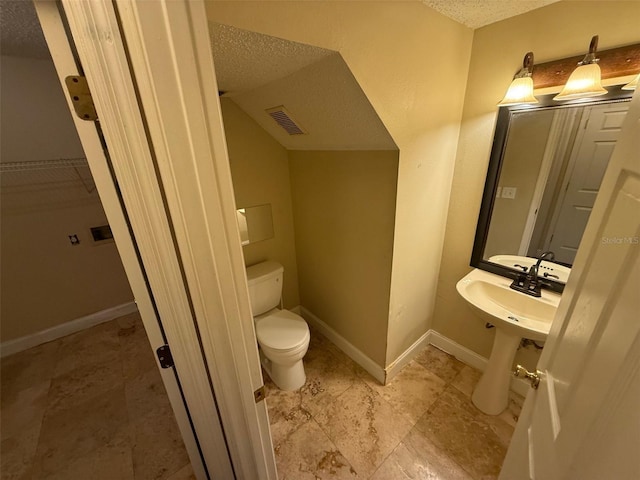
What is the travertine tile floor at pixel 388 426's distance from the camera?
1.34 meters

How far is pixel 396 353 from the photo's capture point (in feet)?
5.94

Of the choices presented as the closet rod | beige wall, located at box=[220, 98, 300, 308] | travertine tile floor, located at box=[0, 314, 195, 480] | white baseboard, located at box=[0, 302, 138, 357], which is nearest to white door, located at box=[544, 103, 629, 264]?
beige wall, located at box=[220, 98, 300, 308]

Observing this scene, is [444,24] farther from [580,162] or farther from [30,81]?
[30,81]

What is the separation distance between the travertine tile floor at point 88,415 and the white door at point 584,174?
7.63 ft

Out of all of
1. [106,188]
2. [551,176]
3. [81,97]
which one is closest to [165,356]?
[106,188]

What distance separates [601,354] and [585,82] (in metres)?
1.21

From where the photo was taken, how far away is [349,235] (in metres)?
1.69

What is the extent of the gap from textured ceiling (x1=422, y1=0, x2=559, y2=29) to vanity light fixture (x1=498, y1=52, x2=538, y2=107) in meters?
0.19

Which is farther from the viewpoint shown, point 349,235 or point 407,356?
point 407,356

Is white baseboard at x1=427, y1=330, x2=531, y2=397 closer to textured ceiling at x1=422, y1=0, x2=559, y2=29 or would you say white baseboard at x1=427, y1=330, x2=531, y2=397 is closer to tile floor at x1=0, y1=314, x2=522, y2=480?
tile floor at x1=0, y1=314, x2=522, y2=480

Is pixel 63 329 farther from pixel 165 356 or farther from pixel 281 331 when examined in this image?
pixel 165 356

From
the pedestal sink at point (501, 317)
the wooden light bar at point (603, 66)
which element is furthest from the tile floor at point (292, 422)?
the wooden light bar at point (603, 66)

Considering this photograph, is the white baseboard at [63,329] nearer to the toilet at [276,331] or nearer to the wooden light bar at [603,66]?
the toilet at [276,331]

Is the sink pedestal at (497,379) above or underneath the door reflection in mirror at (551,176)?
underneath
